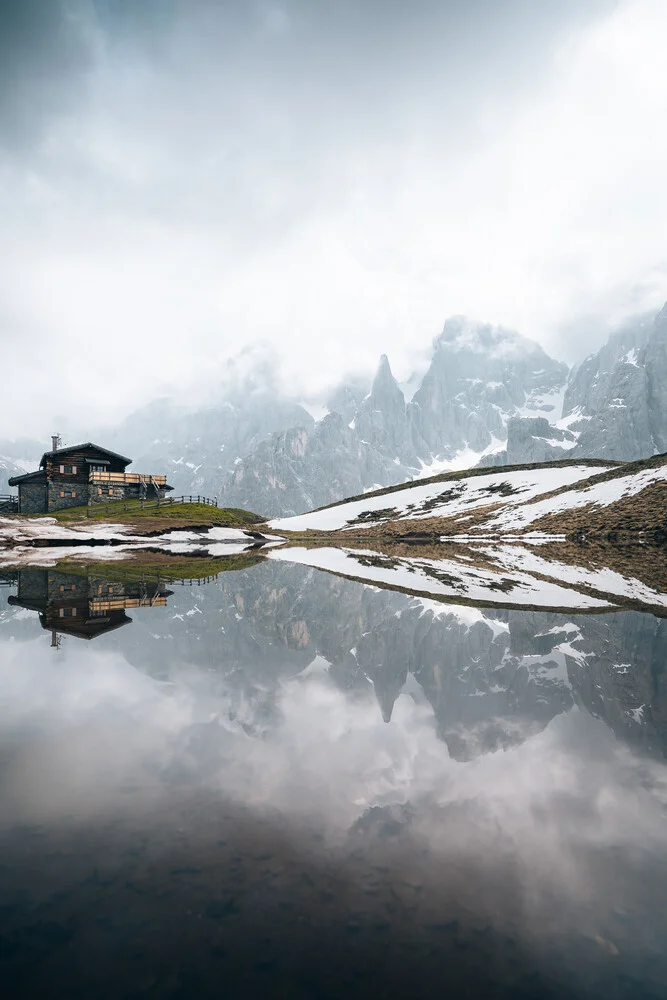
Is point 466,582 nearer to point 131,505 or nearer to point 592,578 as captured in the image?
point 592,578

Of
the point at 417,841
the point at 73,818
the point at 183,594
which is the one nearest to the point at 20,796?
the point at 73,818

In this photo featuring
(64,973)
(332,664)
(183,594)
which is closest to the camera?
(64,973)

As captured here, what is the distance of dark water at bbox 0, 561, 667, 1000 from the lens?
11.5 ft

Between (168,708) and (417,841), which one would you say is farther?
(168,708)

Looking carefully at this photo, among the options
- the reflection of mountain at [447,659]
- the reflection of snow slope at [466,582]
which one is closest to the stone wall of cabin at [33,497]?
the reflection of snow slope at [466,582]

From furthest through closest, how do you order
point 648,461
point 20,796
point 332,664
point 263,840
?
point 648,461, point 332,664, point 20,796, point 263,840

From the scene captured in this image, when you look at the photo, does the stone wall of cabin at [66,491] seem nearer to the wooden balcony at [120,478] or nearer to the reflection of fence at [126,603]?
the wooden balcony at [120,478]

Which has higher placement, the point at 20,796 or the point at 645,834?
the point at 20,796

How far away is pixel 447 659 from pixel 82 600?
15.0 meters

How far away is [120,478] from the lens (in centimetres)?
9625

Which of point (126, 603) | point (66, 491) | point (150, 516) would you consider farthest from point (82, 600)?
point (66, 491)

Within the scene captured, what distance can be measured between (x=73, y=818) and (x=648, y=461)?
3003 inches

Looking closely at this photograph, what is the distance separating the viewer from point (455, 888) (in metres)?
4.31

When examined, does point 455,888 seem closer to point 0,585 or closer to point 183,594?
point 183,594
